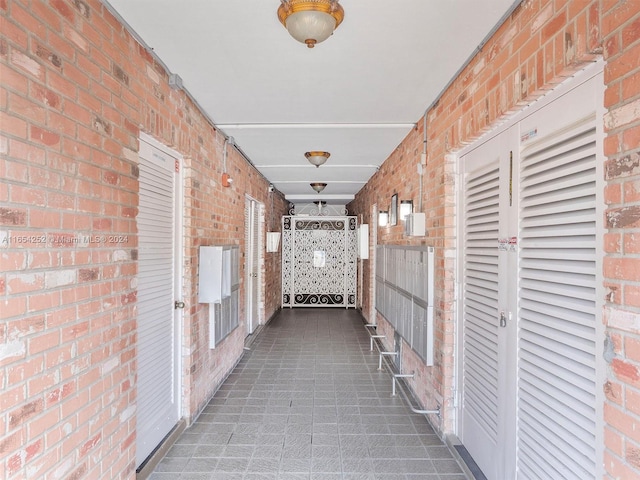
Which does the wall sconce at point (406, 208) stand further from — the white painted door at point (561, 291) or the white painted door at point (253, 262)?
the white painted door at point (253, 262)

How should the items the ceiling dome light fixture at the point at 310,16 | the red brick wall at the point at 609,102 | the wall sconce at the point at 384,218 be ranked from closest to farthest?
the red brick wall at the point at 609,102
the ceiling dome light fixture at the point at 310,16
the wall sconce at the point at 384,218

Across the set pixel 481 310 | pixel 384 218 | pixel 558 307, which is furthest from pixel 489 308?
pixel 384 218

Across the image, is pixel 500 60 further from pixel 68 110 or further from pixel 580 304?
pixel 68 110

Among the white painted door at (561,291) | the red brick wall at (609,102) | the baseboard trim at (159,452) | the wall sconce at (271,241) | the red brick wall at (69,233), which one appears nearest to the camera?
the red brick wall at (609,102)

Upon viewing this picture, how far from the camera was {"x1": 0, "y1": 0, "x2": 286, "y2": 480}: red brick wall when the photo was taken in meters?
1.28

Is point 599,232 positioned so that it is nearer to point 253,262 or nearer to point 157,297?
point 157,297

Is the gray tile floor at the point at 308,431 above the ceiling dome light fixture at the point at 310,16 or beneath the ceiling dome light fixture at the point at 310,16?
beneath

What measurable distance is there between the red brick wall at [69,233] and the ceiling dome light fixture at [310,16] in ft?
2.91

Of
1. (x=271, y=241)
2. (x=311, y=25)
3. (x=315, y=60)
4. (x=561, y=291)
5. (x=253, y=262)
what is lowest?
(x=253, y=262)

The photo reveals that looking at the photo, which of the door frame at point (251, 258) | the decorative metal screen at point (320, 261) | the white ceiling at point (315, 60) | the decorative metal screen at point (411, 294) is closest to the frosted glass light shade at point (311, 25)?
the white ceiling at point (315, 60)

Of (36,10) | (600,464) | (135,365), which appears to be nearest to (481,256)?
(600,464)

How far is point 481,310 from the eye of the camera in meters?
2.41

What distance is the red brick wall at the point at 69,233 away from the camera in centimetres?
128

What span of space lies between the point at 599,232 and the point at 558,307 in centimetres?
43
